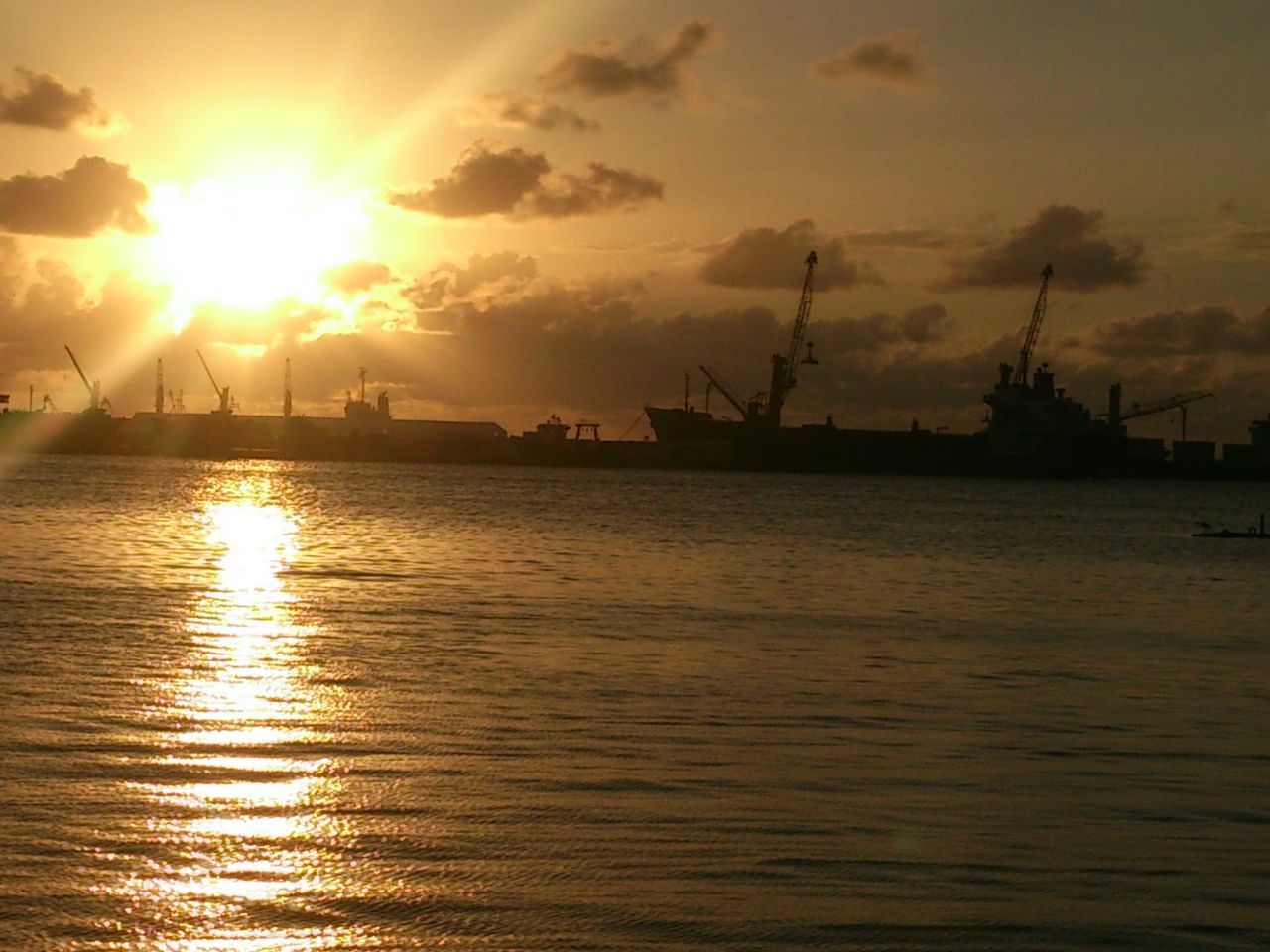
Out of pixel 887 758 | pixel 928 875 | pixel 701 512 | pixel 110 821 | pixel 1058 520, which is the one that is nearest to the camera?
pixel 928 875

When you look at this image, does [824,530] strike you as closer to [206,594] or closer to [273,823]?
[206,594]

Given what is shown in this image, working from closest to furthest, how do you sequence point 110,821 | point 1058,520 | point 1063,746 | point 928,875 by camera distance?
point 928,875, point 110,821, point 1063,746, point 1058,520

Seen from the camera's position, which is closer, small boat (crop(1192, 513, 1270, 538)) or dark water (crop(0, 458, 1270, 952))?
dark water (crop(0, 458, 1270, 952))

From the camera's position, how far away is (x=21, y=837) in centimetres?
975

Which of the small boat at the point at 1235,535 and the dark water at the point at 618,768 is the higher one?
the dark water at the point at 618,768

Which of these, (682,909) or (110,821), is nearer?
(682,909)

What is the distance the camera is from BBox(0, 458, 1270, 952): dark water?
8688mm

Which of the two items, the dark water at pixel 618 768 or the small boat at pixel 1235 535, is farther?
the small boat at pixel 1235 535

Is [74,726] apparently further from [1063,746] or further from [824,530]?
[824,530]

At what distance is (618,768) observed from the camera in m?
12.7

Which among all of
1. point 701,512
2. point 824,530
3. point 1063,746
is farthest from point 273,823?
point 701,512

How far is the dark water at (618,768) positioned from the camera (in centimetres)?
869

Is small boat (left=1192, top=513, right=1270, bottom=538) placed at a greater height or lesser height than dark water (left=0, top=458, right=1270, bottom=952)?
lesser

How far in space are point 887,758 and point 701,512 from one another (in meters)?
65.2
